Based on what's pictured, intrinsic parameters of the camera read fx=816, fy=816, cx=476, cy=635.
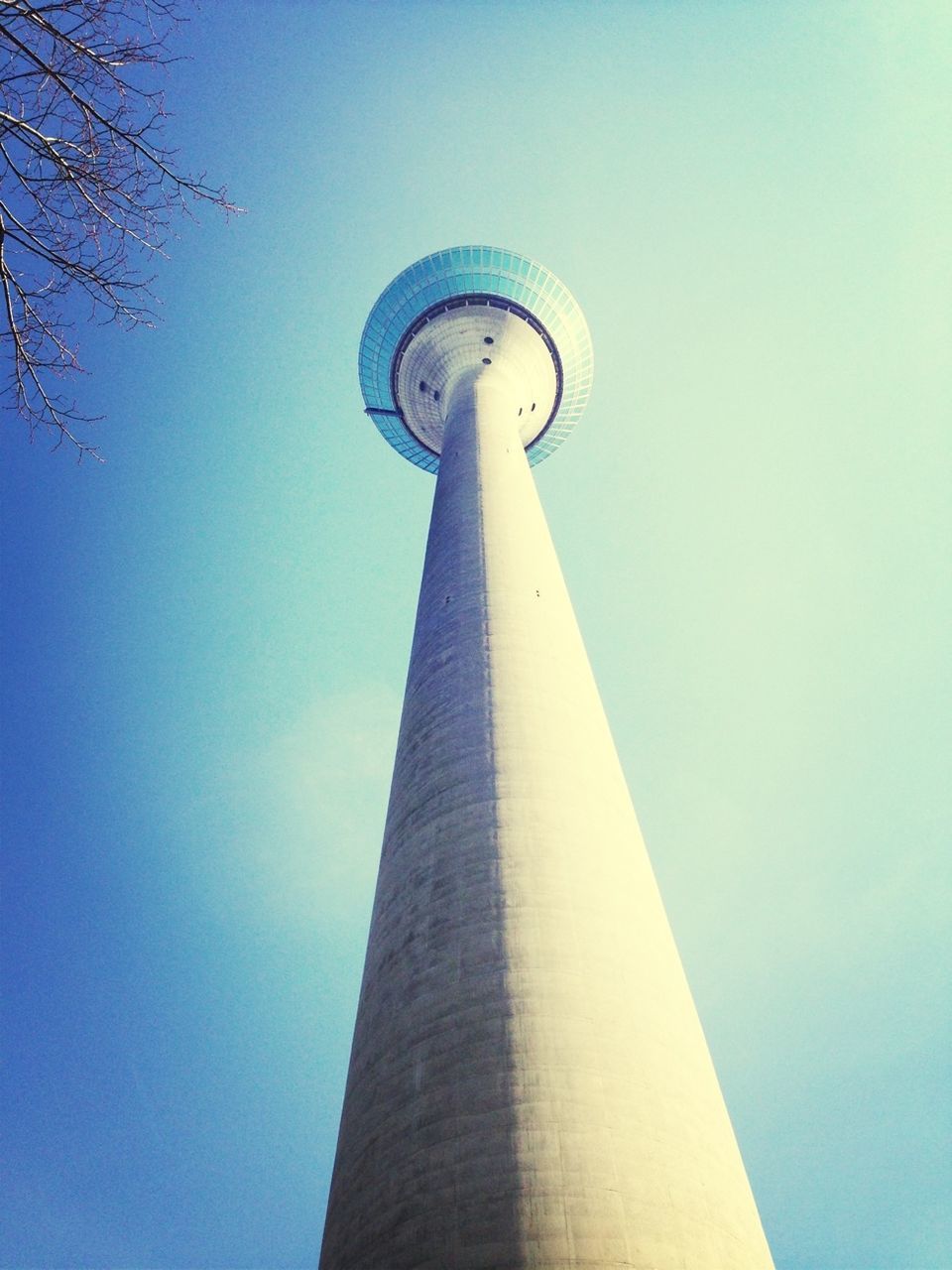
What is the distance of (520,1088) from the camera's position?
9.70 meters

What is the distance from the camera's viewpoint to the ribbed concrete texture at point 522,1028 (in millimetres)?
8828

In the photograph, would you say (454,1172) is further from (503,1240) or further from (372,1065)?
(372,1065)

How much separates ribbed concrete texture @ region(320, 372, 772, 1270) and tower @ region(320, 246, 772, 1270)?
1.1 inches

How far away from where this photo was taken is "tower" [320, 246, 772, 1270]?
886cm

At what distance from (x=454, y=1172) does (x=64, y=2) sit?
38.8 feet

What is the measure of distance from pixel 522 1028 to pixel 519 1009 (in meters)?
0.26

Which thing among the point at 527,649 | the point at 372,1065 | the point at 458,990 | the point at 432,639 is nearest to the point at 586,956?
the point at 458,990

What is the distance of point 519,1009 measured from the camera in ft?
34.6

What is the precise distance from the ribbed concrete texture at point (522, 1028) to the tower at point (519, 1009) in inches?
1.1

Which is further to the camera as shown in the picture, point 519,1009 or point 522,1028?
point 519,1009

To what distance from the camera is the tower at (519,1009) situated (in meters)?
8.86

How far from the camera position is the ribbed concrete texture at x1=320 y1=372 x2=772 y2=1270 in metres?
8.83

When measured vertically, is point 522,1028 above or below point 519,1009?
below

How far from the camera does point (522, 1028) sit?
10320 mm
